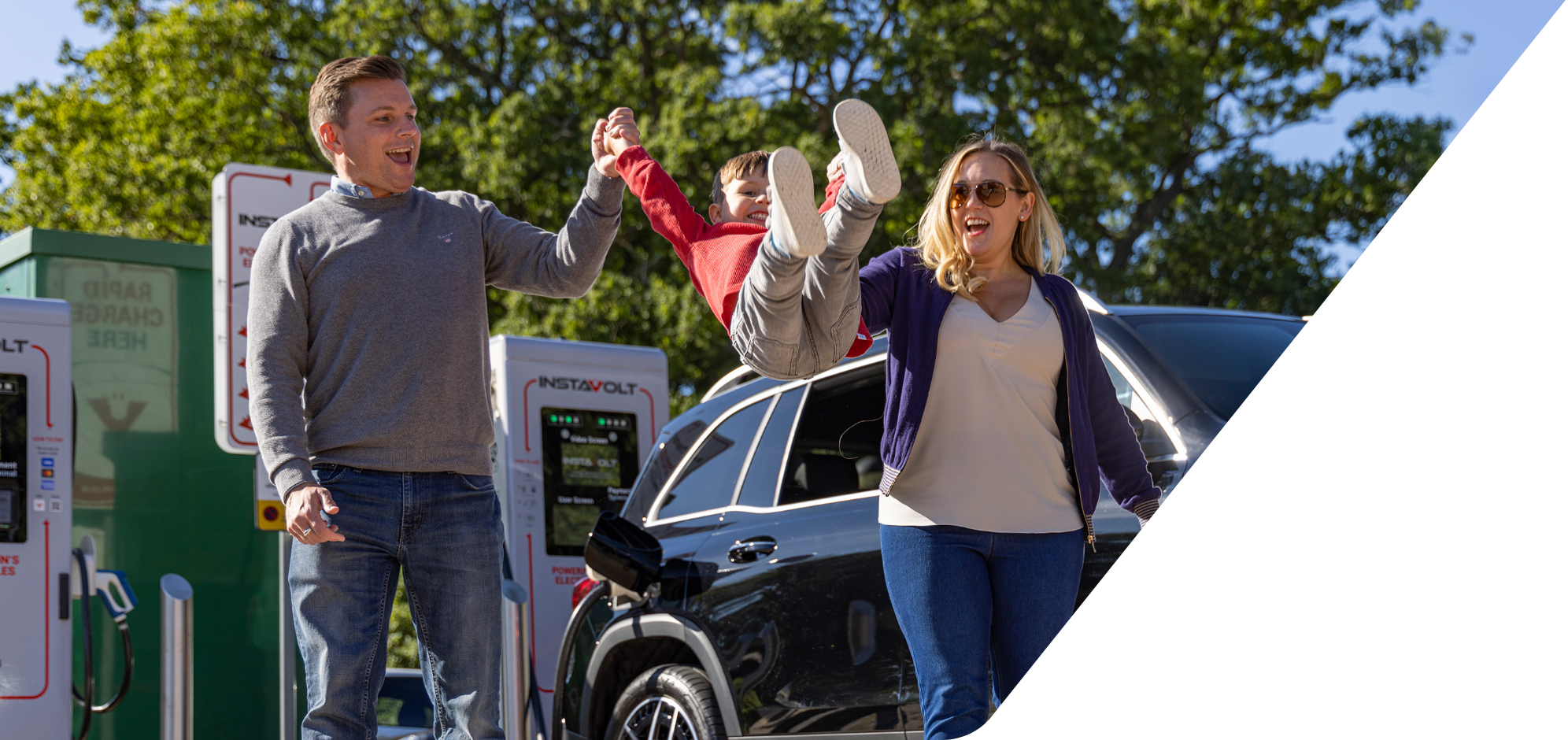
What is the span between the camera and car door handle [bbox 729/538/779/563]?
4625 mm

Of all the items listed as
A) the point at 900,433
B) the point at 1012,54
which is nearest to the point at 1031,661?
the point at 900,433

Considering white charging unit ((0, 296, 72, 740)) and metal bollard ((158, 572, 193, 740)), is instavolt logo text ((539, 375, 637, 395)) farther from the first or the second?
metal bollard ((158, 572, 193, 740))

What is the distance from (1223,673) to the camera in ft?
4.33

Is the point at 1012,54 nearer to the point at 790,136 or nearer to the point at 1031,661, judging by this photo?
the point at 790,136

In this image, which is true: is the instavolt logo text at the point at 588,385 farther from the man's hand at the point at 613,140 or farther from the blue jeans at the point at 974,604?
the blue jeans at the point at 974,604

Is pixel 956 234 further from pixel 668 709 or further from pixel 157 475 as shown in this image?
pixel 157 475

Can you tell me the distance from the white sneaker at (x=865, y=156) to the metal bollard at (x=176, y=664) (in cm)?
426

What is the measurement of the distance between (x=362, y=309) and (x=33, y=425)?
13.6 ft

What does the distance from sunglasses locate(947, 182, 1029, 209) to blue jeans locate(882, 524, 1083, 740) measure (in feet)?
2.30

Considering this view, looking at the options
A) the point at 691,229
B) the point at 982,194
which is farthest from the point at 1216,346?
the point at 691,229

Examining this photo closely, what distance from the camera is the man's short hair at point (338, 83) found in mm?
3193

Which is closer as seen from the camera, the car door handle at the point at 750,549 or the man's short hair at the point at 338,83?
the man's short hair at the point at 338,83

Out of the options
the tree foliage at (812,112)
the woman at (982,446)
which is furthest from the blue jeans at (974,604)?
the tree foliage at (812,112)

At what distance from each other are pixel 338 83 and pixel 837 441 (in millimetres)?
2083
